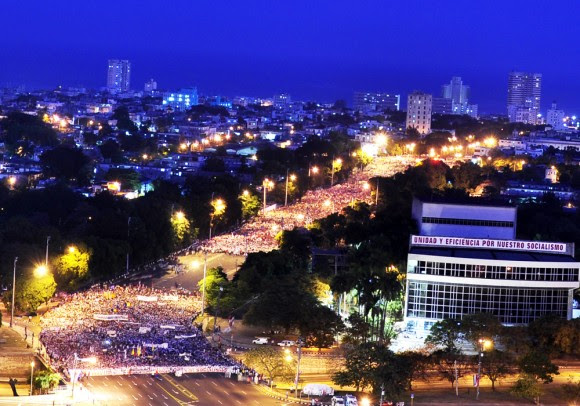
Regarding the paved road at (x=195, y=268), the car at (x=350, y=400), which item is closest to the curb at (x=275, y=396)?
the car at (x=350, y=400)

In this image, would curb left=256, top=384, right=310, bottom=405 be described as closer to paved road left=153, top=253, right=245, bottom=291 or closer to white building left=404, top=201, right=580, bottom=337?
white building left=404, top=201, right=580, bottom=337

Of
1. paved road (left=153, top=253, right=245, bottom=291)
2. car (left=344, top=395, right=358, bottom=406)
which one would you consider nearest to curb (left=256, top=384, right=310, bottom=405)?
car (left=344, top=395, right=358, bottom=406)

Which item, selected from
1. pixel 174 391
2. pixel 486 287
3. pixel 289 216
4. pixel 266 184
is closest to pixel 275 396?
pixel 174 391

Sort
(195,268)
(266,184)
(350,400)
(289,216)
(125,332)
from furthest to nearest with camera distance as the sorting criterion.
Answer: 1. (266,184)
2. (289,216)
3. (195,268)
4. (125,332)
5. (350,400)

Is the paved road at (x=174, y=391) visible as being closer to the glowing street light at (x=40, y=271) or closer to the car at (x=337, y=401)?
the car at (x=337, y=401)

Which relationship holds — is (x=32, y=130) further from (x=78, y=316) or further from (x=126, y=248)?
(x=78, y=316)

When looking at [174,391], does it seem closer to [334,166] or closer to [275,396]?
[275,396]
